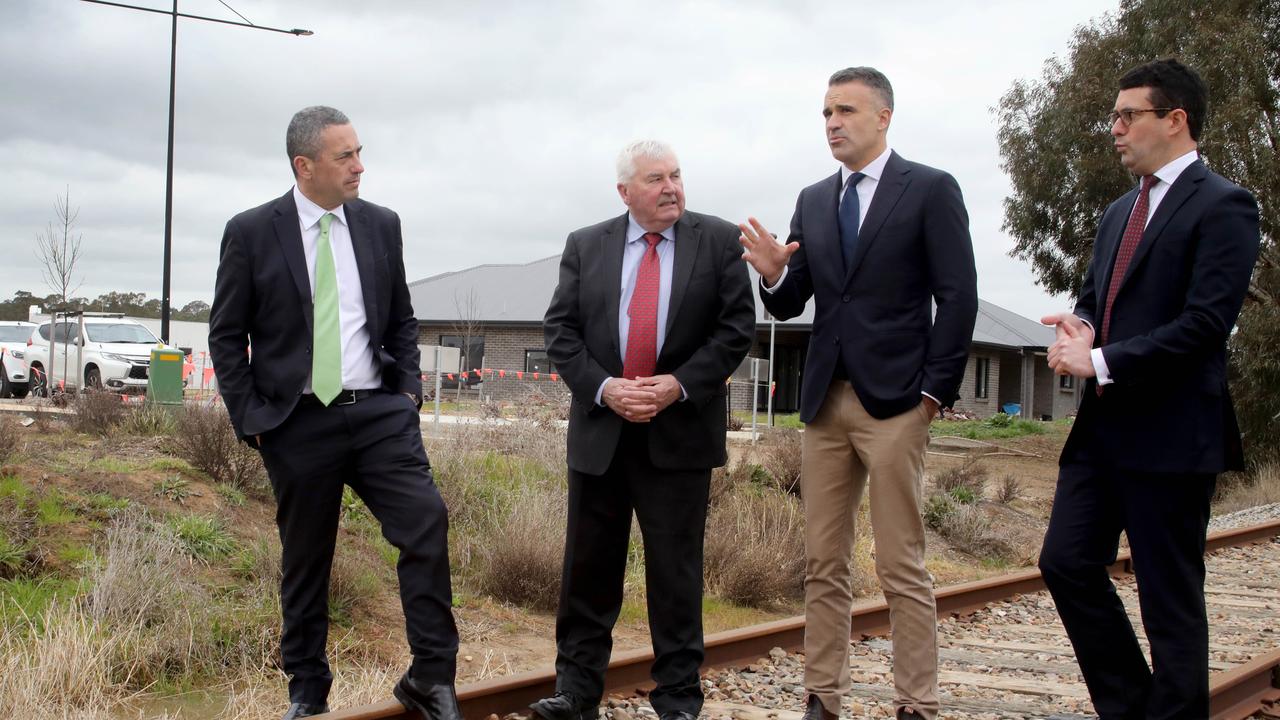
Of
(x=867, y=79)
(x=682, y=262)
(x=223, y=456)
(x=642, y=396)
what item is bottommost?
(x=223, y=456)

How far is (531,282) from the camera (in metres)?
40.7

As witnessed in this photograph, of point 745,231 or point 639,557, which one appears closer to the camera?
point 745,231

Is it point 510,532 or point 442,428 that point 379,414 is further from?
point 442,428

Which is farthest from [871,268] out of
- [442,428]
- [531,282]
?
[531,282]

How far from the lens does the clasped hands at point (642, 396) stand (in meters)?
4.39

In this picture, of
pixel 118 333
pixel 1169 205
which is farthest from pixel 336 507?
pixel 118 333

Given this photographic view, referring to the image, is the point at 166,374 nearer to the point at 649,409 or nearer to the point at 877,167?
the point at 649,409

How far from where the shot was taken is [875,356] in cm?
422

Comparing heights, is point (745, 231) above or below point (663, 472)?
above

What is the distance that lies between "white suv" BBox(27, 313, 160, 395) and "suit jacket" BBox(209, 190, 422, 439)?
17.6m

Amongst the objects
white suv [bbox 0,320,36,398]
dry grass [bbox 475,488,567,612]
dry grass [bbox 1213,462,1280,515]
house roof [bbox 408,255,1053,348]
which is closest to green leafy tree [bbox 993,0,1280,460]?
dry grass [bbox 1213,462,1280,515]

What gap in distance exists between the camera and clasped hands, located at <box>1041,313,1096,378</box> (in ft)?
12.8

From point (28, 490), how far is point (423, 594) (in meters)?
4.00

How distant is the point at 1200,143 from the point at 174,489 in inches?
572
